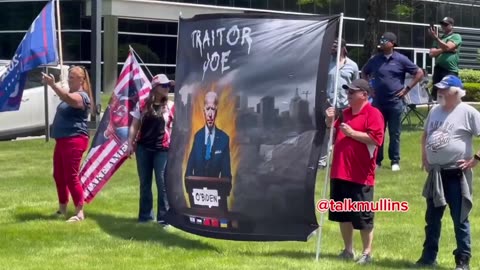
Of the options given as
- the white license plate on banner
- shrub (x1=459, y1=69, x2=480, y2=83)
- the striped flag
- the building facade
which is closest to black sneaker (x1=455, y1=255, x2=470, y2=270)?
the white license plate on banner

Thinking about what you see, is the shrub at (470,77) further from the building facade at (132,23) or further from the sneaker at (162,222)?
the sneaker at (162,222)

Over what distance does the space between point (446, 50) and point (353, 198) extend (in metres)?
7.44

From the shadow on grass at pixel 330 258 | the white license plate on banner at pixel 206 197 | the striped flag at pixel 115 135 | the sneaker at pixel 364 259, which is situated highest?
the striped flag at pixel 115 135

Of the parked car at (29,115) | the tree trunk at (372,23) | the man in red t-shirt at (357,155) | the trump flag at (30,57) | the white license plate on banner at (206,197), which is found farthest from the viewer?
the tree trunk at (372,23)

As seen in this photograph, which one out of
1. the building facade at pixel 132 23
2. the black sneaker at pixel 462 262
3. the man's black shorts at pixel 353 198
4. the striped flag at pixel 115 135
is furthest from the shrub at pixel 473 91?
the black sneaker at pixel 462 262

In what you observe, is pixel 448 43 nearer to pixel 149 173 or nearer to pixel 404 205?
pixel 404 205

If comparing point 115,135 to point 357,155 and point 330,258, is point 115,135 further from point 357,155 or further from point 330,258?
point 357,155

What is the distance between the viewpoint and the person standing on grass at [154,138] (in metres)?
10.2

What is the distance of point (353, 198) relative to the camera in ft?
27.1

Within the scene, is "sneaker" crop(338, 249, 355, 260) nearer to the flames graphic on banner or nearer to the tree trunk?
the flames graphic on banner

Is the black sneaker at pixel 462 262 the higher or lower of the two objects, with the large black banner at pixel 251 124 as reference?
lower

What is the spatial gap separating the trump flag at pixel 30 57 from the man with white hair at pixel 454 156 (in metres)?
4.67

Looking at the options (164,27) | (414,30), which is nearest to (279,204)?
(164,27)

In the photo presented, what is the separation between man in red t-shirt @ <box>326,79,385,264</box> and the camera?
26.9 ft
